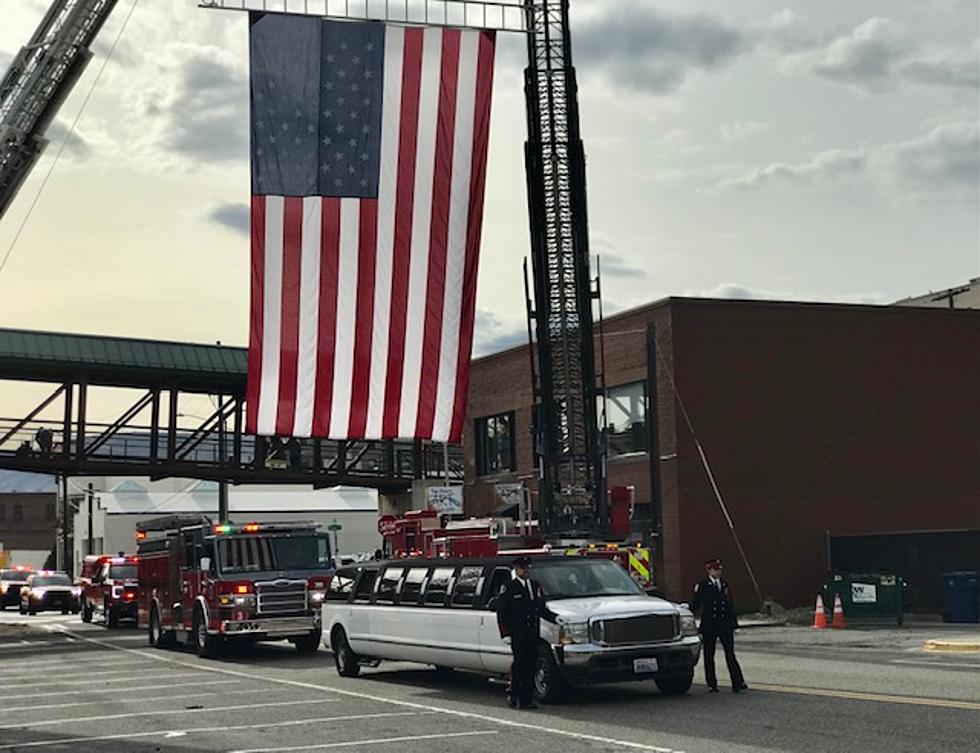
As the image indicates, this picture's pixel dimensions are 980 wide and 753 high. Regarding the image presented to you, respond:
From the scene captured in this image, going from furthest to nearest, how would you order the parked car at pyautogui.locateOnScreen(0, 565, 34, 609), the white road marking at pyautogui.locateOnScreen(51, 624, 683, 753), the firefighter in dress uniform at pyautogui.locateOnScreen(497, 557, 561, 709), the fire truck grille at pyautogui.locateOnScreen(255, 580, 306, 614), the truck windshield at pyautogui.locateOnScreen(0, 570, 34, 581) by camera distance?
the truck windshield at pyautogui.locateOnScreen(0, 570, 34, 581), the parked car at pyautogui.locateOnScreen(0, 565, 34, 609), the fire truck grille at pyautogui.locateOnScreen(255, 580, 306, 614), the firefighter in dress uniform at pyautogui.locateOnScreen(497, 557, 561, 709), the white road marking at pyautogui.locateOnScreen(51, 624, 683, 753)

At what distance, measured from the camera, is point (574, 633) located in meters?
17.0

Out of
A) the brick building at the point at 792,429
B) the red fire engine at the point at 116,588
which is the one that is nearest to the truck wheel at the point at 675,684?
the brick building at the point at 792,429

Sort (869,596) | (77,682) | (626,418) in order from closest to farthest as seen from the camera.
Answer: (77,682), (869,596), (626,418)

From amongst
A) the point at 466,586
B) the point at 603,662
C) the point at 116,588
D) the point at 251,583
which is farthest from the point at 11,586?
the point at 603,662

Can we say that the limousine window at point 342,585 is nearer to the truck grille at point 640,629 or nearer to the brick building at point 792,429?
the truck grille at point 640,629

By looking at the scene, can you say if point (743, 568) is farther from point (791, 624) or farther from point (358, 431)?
point (358, 431)

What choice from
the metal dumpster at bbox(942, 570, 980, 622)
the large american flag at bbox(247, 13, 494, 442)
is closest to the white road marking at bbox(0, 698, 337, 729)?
the large american flag at bbox(247, 13, 494, 442)

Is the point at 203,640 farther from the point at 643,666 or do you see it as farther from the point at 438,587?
the point at 643,666

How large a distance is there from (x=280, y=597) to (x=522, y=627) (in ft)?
38.2

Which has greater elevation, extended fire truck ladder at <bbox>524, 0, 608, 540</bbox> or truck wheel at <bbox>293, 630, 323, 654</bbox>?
extended fire truck ladder at <bbox>524, 0, 608, 540</bbox>

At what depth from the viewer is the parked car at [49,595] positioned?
59.4m

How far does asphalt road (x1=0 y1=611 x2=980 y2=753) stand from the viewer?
13578 mm

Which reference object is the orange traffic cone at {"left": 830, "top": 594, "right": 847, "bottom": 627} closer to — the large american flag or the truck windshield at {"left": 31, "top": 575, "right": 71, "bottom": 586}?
the large american flag

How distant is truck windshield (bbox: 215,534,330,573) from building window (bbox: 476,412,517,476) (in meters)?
18.7
